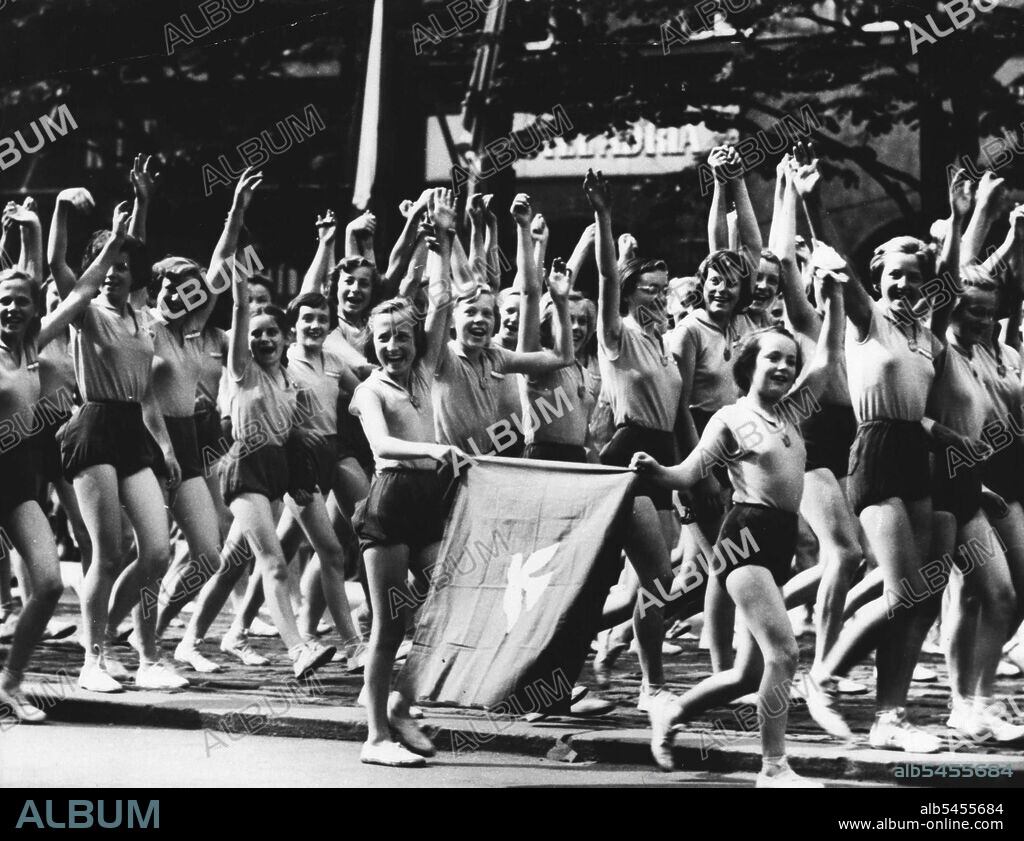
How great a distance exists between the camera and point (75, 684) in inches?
371

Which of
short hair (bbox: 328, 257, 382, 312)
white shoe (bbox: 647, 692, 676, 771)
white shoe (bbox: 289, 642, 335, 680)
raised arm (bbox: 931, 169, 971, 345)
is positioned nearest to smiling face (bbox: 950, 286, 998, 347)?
raised arm (bbox: 931, 169, 971, 345)

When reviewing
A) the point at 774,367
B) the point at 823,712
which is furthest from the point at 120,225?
the point at 823,712

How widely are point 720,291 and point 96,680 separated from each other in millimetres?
3596

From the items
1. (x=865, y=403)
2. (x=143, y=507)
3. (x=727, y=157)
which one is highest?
(x=727, y=157)

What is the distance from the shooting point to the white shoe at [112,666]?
950cm

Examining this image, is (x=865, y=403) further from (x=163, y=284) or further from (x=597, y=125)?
(x=597, y=125)

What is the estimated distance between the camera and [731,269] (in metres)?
9.33

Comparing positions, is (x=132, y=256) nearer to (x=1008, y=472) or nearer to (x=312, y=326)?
(x=312, y=326)

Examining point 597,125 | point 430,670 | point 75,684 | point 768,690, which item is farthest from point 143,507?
point 597,125

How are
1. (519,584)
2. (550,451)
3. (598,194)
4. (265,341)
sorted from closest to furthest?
(519,584)
(598,194)
(550,451)
(265,341)

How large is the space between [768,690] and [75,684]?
4011 mm

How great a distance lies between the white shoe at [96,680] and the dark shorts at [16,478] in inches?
41.0

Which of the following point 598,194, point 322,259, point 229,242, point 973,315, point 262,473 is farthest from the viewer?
point 322,259

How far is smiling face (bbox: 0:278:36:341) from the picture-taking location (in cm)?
867
